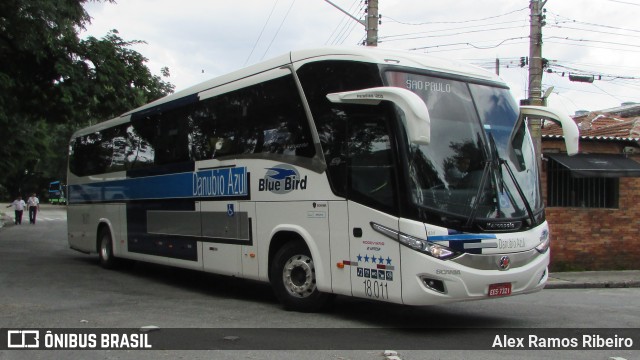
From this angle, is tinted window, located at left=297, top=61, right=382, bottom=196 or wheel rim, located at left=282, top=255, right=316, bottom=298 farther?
wheel rim, located at left=282, top=255, right=316, bottom=298

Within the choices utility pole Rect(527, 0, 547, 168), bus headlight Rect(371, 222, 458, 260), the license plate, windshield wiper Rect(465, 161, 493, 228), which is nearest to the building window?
utility pole Rect(527, 0, 547, 168)

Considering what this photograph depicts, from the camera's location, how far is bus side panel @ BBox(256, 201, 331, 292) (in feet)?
26.7

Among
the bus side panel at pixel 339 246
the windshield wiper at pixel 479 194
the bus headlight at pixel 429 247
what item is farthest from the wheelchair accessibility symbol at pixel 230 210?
the windshield wiper at pixel 479 194

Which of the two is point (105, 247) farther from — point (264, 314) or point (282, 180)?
point (282, 180)

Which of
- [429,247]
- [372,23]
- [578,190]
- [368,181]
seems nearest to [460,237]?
[429,247]

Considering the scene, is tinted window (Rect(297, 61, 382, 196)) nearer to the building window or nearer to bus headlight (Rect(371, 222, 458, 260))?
bus headlight (Rect(371, 222, 458, 260))

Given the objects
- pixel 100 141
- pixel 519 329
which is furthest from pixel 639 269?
pixel 100 141

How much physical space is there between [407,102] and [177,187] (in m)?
6.10

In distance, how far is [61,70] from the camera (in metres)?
15.5

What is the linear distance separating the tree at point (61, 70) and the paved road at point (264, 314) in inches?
211

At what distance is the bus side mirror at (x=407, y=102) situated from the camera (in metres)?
6.40

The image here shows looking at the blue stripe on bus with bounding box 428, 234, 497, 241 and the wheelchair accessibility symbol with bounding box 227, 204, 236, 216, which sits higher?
the wheelchair accessibility symbol with bounding box 227, 204, 236, 216

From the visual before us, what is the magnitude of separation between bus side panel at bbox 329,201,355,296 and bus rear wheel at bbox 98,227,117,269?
8176mm

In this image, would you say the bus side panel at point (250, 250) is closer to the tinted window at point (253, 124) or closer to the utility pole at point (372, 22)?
the tinted window at point (253, 124)
